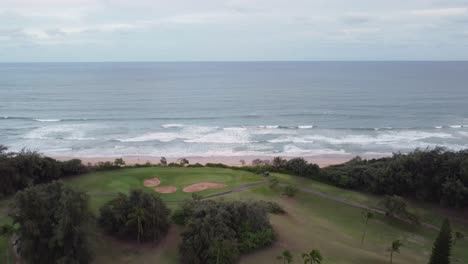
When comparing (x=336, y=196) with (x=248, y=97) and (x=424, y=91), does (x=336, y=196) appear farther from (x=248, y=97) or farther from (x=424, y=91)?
(x=424, y=91)

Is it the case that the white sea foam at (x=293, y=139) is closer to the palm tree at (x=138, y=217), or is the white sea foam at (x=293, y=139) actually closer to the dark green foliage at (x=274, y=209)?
the dark green foliage at (x=274, y=209)

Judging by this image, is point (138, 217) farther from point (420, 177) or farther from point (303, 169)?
point (420, 177)

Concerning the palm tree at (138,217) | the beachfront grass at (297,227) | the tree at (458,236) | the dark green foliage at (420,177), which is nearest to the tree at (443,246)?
the beachfront grass at (297,227)

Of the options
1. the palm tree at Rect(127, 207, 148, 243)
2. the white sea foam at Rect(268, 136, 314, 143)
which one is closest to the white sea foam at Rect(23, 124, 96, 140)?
the white sea foam at Rect(268, 136, 314, 143)

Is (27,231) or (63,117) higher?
(63,117)

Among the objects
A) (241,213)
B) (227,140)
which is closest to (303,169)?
(241,213)

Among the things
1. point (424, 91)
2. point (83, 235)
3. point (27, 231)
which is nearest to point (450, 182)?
point (83, 235)
